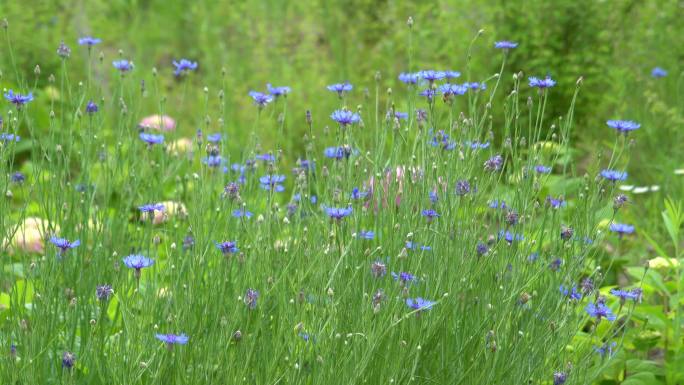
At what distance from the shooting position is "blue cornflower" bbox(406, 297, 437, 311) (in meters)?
2.06

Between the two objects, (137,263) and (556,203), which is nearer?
(137,263)

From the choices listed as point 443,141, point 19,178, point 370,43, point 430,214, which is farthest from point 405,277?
point 370,43

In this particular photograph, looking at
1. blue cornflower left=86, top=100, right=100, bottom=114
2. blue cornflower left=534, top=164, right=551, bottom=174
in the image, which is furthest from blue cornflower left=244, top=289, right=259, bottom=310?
blue cornflower left=86, top=100, right=100, bottom=114

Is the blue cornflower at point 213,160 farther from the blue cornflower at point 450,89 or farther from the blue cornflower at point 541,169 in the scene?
the blue cornflower at point 541,169

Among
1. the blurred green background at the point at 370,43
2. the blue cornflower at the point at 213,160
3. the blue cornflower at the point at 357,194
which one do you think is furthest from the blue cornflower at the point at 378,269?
the blurred green background at the point at 370,43

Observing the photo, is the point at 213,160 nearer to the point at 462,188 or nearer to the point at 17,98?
the point at 17,98

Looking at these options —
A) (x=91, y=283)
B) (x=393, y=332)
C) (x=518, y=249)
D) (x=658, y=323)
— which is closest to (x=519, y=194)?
(x=518, y=249)

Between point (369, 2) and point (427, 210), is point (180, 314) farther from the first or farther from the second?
point (369, 2)

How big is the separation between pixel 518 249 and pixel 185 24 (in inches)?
263

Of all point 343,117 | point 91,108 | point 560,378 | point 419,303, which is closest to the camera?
point 419,303

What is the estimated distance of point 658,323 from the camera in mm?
2906

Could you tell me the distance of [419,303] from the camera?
6.93 feet

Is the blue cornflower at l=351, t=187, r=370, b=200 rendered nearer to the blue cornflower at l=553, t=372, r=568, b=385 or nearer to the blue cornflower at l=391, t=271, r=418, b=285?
the blue cornflower at l=391, t=271, r=418, b=285

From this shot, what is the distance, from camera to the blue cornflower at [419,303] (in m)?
2.06
